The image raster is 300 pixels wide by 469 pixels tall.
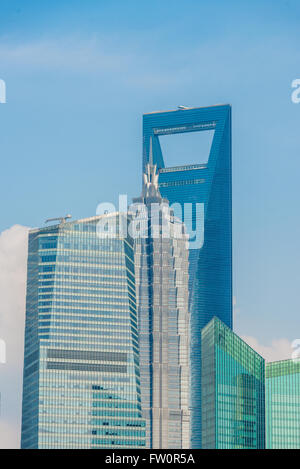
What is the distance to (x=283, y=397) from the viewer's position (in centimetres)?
14162

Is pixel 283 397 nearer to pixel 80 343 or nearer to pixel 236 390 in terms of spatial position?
pixel 236 390

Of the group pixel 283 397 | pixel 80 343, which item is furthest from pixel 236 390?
pixel 80 343

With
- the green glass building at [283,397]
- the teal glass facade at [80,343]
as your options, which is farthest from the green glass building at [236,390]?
the teal glass facade at [80,343]

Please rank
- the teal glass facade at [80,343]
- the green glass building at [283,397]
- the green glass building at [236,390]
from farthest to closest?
the teal glass facade at [80,343] → the green glass building at [283,397] → the green glass building at [236,390]

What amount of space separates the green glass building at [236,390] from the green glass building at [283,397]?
42.3 inches

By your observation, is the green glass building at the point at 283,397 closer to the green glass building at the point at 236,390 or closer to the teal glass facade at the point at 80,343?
the green glass building at the point at 236,390

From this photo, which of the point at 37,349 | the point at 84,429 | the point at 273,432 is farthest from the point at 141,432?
the point at 273,432

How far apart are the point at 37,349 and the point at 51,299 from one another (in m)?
9.57

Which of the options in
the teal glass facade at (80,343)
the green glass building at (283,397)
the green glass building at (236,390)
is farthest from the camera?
the teal glass facade at (80,343)

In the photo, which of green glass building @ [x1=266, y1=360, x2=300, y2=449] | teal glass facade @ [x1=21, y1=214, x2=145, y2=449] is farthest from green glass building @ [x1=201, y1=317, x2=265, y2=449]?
teal glass facade @ [x1=21, y1=214, x2=145, y2=449]

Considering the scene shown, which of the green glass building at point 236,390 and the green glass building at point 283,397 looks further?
the green glass building at point 283,397

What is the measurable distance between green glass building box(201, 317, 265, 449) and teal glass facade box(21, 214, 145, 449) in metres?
28.4

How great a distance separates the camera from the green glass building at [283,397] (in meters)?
141
